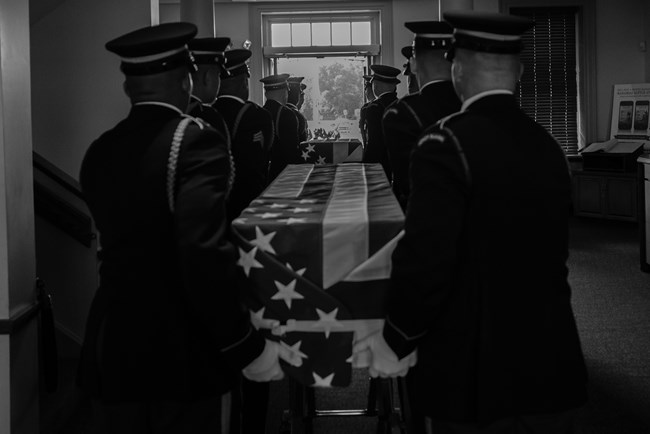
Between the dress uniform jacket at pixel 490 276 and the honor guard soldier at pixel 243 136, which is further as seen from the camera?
the honor guard soldier at pixel 243 136

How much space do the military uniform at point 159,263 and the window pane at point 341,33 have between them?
9.67 metres

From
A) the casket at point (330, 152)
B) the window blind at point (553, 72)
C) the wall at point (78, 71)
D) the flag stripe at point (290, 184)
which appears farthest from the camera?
the window blind at point (553, 72)

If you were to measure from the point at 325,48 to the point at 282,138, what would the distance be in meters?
5.33

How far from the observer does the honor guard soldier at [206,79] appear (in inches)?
119

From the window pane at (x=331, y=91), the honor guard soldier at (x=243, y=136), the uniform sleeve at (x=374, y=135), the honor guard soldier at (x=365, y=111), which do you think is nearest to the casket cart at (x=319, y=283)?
the honor guard soldier at (x=243, y=136)

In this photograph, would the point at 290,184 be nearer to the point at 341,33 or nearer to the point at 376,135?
the point at 376,135

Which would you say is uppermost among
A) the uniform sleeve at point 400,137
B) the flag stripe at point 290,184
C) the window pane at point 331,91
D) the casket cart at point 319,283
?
the window pane at point 331,91

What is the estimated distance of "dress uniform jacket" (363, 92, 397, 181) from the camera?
571 cm

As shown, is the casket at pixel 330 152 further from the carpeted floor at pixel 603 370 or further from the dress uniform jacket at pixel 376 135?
the carpeted floor at pixel 603 370

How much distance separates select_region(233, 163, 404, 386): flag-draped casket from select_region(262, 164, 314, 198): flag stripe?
59cm

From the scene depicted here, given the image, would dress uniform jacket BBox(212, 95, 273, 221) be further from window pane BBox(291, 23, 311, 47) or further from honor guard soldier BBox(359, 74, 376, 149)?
window pane BBox(291, 23, 311, 47)

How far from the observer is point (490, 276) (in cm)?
170

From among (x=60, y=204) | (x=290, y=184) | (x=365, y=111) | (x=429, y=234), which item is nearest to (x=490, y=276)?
(x=429, y=234)

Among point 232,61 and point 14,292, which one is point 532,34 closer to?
point 232,61
